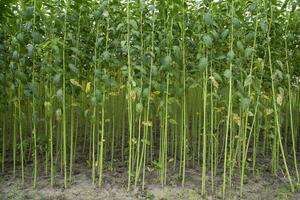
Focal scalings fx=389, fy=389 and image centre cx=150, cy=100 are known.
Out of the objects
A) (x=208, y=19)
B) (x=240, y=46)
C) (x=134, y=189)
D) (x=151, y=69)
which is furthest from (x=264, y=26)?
(x=134, y=189)

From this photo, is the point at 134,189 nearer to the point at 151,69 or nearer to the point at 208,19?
the point at 151,69

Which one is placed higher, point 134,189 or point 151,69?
point 151,69

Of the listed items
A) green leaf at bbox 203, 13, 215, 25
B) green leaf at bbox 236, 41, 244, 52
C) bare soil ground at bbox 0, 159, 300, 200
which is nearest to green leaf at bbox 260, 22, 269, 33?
green leaf at bbox 236, 41, 244, 52

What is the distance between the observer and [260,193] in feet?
12.1

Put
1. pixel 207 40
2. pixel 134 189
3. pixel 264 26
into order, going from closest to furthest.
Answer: pixel 207 40, pixel 264 26, pixel 134 189

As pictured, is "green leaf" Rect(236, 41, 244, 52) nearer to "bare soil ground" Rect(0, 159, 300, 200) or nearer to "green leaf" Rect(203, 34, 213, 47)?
"green leaf" Rect(203, 34, 213, 47)

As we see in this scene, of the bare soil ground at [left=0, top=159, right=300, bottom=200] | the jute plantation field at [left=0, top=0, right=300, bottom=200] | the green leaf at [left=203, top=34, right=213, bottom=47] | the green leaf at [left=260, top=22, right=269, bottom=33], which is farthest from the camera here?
the bare soil ground at [left=0, top=159, right=300, bottom=200]

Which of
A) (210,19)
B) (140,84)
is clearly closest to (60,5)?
(140,84)

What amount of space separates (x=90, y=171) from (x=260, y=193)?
1.71m

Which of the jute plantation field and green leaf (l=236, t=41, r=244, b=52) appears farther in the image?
the jute plantation field

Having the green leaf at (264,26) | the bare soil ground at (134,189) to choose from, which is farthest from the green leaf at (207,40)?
the bare soil ground at (134,189)

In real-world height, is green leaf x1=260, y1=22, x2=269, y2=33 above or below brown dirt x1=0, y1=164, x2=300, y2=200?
above

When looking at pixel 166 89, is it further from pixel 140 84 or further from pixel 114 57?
pixel 114 57

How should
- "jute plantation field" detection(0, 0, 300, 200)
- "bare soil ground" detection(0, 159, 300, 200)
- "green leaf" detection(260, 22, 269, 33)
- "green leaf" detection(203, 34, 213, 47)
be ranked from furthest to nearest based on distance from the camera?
"bare soil ground" detection(0, 159, 300, 200) < "jute plantation field" detection(0, 0, 300, 200) < "green leaf" detection(260, 22, 269, 33) < "green leaf" detection(203, 34, 213, 47)
